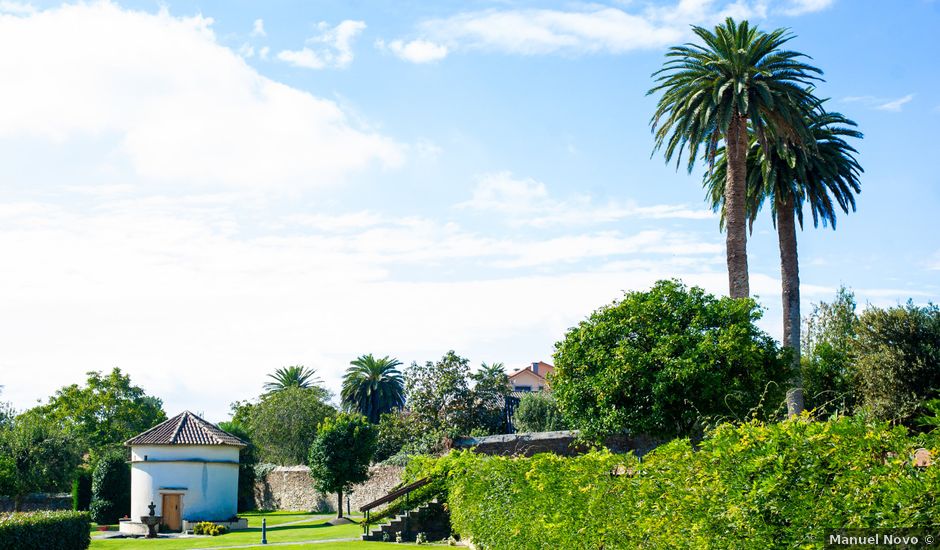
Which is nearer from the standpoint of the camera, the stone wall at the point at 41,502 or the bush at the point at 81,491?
the bush at the point at 81,491

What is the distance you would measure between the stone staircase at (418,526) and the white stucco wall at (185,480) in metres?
18.6

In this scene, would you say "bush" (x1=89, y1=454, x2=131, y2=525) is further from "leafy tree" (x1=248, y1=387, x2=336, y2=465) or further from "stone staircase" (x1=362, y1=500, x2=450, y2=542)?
"stone staircase" (x1=362, y1=500, x2=450, y2=542)

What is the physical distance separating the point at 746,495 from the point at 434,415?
45.3m

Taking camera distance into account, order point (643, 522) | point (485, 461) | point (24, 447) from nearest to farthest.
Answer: point (643, 522)
point (485, 461)
point (24, 447)

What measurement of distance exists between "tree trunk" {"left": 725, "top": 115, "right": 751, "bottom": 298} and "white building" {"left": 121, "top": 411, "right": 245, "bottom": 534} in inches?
1113

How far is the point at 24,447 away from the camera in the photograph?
166 ft

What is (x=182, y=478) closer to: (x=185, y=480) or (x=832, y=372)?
(x=185, y=480)

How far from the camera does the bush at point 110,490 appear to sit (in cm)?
A: 4925

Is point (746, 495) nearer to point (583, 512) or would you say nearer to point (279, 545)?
point (583, 512)

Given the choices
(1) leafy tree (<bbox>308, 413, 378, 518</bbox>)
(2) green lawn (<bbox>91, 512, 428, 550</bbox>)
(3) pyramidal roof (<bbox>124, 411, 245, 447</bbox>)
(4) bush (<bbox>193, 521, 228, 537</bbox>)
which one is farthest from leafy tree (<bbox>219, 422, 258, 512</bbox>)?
(1) leafy tree (<bbox>308, 413, 378, 518</bbox>)

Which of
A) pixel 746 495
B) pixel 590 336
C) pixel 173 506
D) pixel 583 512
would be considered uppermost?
pixel 590 336

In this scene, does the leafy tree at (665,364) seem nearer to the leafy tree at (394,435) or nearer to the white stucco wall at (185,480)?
the leafy tree at (394,435)

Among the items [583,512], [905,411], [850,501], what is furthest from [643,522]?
[905,411]

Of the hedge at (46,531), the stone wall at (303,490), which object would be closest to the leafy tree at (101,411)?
the stone wall at (303,490)
